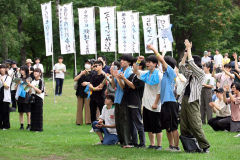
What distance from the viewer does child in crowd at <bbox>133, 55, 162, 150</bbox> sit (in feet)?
24.3

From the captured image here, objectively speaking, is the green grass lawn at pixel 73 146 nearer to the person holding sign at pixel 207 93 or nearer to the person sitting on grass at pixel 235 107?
the person sitting on grass at pixel 235 107

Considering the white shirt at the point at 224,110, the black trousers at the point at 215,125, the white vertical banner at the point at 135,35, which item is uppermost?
the white vertical banner at the point at 135,35

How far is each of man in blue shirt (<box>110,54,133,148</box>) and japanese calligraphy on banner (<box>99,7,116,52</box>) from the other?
10.9m

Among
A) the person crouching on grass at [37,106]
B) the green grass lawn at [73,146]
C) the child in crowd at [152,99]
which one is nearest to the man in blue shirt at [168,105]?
the child in crowd at [152,99]

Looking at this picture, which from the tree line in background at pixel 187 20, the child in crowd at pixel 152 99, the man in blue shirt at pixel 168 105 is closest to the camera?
the man in blue shirt at pixel 168 105

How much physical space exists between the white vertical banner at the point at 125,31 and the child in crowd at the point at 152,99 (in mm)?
13189

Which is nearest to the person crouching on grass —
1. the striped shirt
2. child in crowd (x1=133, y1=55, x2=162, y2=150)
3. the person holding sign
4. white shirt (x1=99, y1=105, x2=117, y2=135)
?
white shirt (x1=99, y1=105, x2=117, y2=135)

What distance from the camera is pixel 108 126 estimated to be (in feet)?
27.7

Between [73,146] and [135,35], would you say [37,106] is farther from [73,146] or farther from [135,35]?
[135,35]

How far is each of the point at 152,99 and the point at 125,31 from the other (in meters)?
13.8

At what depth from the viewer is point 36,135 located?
10.1m

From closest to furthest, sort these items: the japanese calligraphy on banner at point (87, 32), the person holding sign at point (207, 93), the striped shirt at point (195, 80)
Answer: the striped shirt at point (195, 80)
the person holding sign at point (207, 93)
the japanese calligraphy on banner at point (87, 32)

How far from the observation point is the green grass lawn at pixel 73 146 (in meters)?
7.09

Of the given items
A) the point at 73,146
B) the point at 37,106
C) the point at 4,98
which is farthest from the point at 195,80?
the point at 4,98
